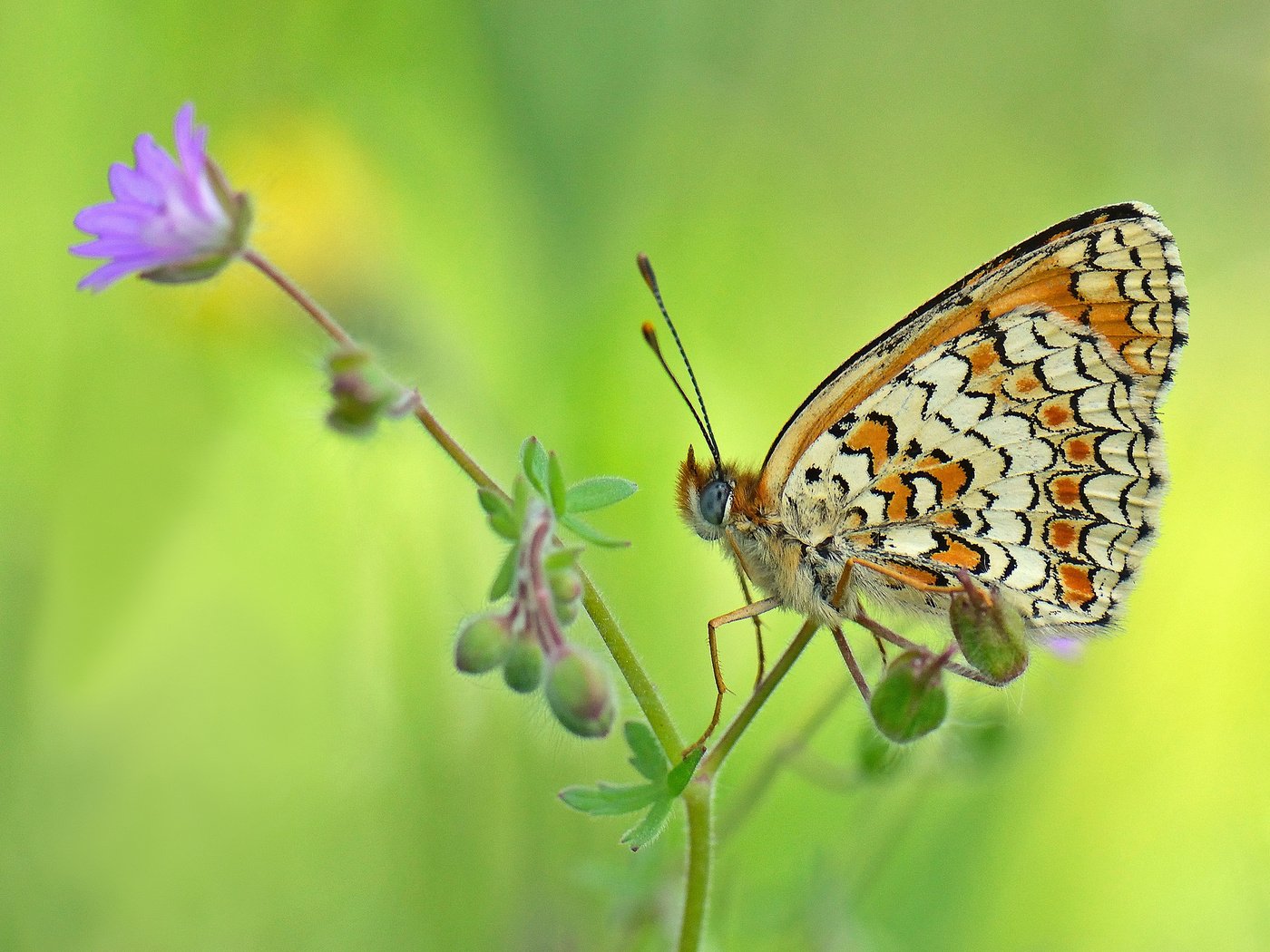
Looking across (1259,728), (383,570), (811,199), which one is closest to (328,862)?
(383,570)

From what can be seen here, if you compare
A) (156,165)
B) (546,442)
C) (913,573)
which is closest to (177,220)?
(156,165)

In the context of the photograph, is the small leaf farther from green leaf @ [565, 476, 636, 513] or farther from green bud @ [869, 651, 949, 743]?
green bud @ [869, 651, 949, 743]

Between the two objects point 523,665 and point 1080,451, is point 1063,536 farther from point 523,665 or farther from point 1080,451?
point 523,665

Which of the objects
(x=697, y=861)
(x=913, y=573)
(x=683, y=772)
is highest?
(x=913, y=573)

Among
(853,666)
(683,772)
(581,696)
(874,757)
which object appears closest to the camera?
(581,696)

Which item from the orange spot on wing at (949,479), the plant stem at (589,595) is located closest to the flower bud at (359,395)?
the plant stem at (589,595)

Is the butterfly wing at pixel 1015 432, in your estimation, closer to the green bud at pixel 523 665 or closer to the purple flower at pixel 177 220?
the green bud at pixel 523 665
